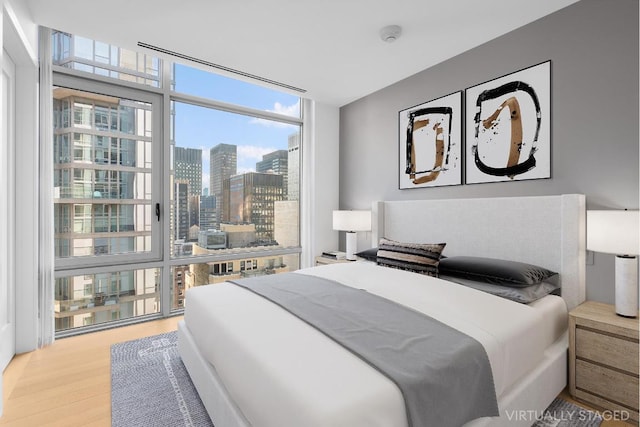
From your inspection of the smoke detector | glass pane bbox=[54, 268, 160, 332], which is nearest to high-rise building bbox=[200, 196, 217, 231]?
glass pane bbox=[54, 268, 160, 332]

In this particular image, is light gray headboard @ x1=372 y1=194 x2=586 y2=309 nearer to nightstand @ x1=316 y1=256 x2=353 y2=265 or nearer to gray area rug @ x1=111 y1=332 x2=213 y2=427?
nightstand @ x1=316 y1=256 x2=353 y2=265

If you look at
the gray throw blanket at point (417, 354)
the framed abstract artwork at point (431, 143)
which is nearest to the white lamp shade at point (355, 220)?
the framed abstract artwork at point (431, 143)

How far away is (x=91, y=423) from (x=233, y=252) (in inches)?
87.0

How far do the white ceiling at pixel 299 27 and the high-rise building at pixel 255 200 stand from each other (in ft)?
4.35

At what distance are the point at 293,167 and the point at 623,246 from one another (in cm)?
340

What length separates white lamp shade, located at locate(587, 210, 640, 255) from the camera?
5.74 feet

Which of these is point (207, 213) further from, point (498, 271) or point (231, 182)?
point (498, 271)

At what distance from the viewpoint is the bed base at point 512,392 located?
1369 mm

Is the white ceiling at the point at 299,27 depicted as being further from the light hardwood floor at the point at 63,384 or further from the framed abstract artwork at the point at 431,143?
the light hardwood floor at the point at 63,384

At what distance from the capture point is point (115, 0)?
2.15m

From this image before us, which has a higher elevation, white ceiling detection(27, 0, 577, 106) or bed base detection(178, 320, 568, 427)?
white ceiling detection(27, 0, 577, 106)

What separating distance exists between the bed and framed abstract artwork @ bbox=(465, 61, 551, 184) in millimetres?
277

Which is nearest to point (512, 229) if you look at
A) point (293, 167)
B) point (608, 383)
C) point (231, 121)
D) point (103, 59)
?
point (608, 383)

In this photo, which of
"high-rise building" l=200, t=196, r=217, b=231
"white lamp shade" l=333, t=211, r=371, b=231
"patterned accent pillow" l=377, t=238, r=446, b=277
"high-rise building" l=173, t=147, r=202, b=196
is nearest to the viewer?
"patterned accent pillow" l=377, t=238, r=446, b=277
